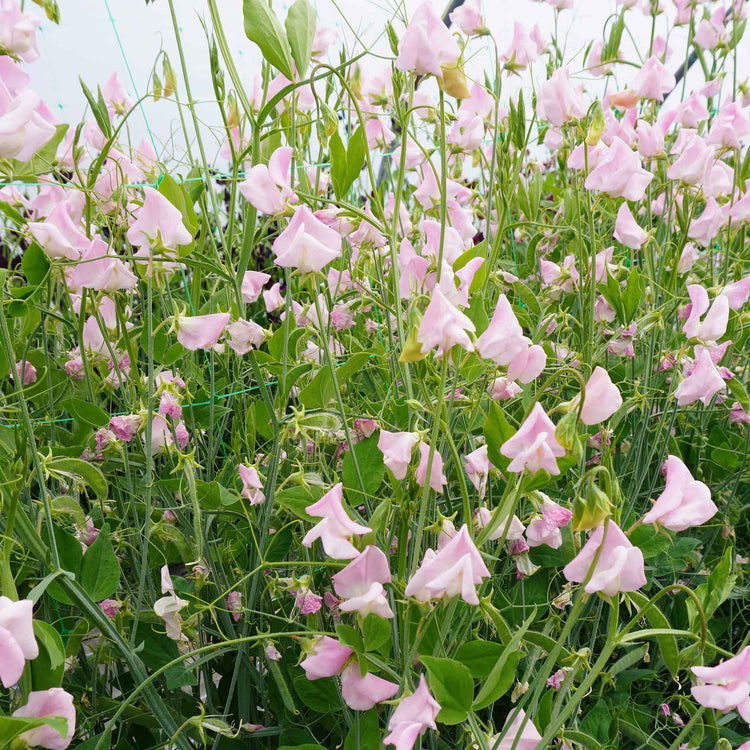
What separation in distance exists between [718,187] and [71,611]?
0.85m

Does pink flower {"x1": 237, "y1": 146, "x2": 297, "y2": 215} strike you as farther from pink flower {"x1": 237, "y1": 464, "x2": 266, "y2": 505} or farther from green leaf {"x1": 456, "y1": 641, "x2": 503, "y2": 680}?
green leaf {"x1": 456, "y1": 641, "x2": 503, "y2": 680}

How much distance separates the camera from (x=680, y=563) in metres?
Result: 0.92

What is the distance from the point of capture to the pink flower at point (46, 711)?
0.43m

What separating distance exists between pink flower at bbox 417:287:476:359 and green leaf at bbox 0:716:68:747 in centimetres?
28

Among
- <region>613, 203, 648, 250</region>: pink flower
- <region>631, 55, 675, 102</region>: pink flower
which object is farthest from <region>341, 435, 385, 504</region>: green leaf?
<region>631, 55, 675, 102</region>: pink flower

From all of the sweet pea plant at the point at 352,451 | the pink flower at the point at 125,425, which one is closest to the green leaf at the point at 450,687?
the sweet pea plant at the point at 352,451

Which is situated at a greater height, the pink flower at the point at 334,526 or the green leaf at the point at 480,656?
the pink flower at the point at 334,526

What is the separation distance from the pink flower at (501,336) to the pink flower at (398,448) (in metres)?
0.07

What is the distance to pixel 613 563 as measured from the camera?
440 millimetres

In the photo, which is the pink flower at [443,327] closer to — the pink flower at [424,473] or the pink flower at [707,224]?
the pink flower at [424,473]

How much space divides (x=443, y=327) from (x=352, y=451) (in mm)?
184

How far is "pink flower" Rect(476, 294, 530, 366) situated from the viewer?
18.7 inches

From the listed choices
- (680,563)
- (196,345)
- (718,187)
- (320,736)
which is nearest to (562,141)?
(718,187)

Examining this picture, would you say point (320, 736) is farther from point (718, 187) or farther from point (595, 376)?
point (718, 187)
